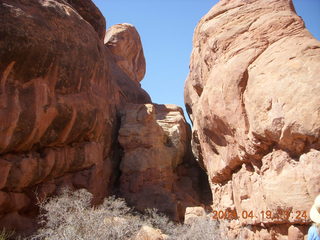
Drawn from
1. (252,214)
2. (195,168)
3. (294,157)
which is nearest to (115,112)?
(195,168)

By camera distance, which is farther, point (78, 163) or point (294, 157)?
point (78, 163)

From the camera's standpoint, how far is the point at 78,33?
10.5m

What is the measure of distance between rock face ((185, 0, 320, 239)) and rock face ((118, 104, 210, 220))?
12.7 ft

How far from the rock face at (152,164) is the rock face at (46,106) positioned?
4.66 ft

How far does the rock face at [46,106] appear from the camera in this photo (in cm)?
826

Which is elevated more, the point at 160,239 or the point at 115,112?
the point at 115,112

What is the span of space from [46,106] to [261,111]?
617 centimetres

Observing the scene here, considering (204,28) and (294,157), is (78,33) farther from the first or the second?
(294,157)

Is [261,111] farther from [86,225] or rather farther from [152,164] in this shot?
[152,164]

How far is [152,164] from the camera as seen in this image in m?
13.7

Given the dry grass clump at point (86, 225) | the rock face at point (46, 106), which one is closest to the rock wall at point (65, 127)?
the rock face at point (46, 106)

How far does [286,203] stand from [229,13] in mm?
5787
